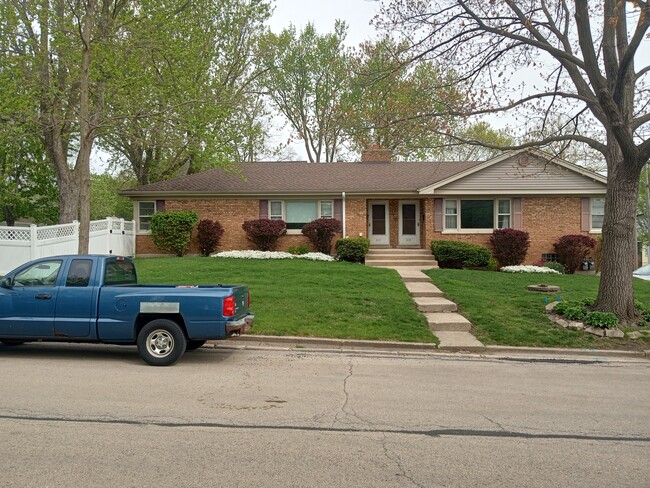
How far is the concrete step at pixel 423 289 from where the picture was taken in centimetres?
1386

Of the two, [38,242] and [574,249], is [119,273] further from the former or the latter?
[574,249]

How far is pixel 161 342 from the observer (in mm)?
7980

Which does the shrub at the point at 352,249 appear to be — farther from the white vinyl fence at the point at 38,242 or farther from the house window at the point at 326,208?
the white vinyl fence at the point at 38,242

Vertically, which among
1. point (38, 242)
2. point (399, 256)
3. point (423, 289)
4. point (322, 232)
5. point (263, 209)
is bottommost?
point (423, 289)

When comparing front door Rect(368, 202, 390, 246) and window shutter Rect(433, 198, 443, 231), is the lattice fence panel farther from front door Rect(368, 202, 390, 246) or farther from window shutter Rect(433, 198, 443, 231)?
window shutter Rect(433, 198, 443, 231)

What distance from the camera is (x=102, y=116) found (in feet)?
50.6

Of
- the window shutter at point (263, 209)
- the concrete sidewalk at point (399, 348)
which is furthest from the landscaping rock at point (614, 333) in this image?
the window shutter at point (263, 209)

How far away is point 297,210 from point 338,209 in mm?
1768

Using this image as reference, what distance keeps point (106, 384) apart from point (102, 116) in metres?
10.9

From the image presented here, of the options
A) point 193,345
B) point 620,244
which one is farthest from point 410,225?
point 193,345

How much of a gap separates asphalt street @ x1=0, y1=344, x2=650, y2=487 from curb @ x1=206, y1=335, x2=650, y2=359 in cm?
112

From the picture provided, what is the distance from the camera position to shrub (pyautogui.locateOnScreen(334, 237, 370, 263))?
65.3 feet

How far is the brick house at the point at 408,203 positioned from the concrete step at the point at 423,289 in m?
6.74

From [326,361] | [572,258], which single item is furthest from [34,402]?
[572,258]
